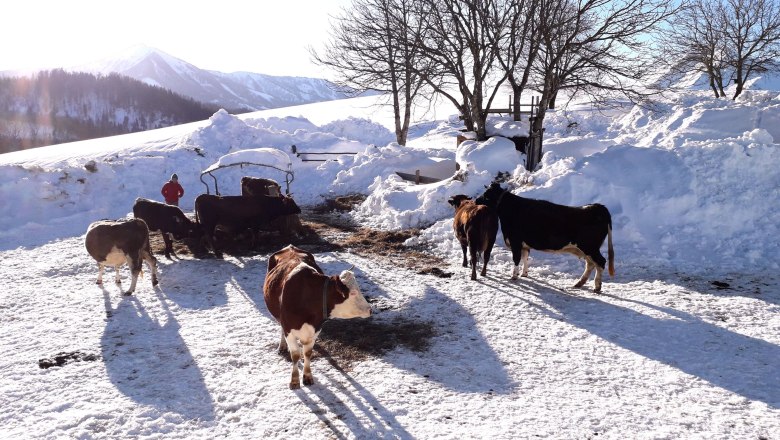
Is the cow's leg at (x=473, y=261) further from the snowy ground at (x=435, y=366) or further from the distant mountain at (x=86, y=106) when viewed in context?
the distant mountain at (x=86, y=106)

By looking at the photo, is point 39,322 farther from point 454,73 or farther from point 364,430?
point 454,73

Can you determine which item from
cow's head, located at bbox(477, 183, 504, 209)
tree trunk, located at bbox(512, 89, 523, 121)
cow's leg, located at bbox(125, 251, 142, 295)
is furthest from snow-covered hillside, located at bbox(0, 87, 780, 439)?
tree trunk, located at bbox(512, 89, 523, 121)

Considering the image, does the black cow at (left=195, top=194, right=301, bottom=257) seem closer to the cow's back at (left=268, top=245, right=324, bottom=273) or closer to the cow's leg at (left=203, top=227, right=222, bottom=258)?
the cow's leg at (left=203, top=227, right=222, bottom=258)

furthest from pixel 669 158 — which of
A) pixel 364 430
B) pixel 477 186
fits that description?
pixel 364 430

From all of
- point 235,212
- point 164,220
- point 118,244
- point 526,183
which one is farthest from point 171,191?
point 526,183

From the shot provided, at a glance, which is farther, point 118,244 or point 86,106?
point 86,106

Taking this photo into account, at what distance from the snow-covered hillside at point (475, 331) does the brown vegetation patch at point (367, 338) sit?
0.17 meters

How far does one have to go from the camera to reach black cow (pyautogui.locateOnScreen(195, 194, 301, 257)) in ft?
37.6

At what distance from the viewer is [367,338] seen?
6891 mm

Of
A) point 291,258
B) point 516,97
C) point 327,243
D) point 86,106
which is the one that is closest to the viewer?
point 291,258

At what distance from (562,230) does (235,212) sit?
23.9 ft

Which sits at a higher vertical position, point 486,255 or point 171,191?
point 171,191

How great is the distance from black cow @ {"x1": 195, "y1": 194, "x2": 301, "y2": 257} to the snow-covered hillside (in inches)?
41.7

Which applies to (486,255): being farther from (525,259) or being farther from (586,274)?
(586,274)
